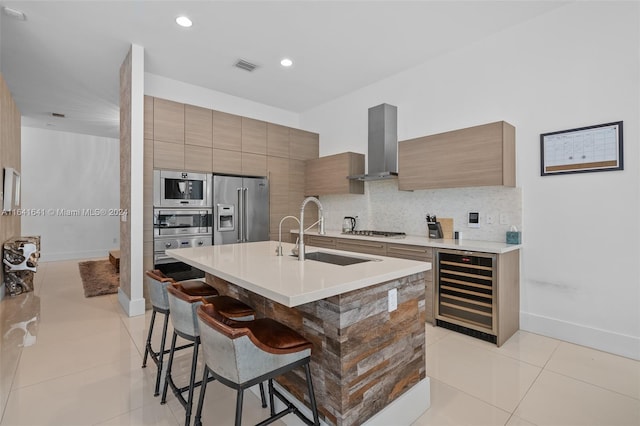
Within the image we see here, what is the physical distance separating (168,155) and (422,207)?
3401 millimetres

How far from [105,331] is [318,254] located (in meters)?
2.46

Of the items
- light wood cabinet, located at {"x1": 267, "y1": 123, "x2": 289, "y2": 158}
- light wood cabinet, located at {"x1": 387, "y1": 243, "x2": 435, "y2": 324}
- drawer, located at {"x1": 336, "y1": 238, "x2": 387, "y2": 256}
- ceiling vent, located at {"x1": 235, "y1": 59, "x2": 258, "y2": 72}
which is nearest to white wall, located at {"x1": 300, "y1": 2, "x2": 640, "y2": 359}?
light wood cabinet, located at {"x1": 387, "y1": 243, "x2": 435, "y2": 324}

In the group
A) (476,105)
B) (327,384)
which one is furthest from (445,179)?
(327,384)

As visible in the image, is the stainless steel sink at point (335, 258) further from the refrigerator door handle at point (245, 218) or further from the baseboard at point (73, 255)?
the baseboard at point (73, 255)

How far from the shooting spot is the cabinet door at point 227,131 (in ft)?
14.8

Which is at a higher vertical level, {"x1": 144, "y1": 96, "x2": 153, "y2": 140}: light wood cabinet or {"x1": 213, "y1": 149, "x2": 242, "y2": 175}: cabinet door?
{"x1": 144, "y1": 96, "x2": 153, "y2": 140}: light wood cabinet

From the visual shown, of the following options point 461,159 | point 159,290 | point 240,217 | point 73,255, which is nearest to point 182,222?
point 240,217

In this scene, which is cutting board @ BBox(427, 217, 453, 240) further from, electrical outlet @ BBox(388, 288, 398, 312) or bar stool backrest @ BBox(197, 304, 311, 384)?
bar stool backrest @ BBox(197, 304, 311, 384)

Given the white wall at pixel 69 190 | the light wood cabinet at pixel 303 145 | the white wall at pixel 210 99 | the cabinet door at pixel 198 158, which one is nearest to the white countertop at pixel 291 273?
the cabinet door at pixel 198 158

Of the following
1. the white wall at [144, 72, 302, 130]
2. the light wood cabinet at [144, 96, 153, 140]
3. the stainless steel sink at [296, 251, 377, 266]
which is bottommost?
the stainless steel sink at [296, 251, 377, 266]

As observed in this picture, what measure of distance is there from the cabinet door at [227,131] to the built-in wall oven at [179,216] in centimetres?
56

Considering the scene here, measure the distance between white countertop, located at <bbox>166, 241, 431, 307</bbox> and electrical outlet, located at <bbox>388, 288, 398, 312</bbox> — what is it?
13 cm

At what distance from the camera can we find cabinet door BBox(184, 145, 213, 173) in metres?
4.21

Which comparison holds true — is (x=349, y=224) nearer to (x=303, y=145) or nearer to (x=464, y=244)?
(x=303, y=145)
